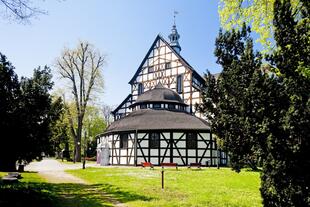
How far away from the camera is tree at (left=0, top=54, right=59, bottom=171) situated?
41.0 ft

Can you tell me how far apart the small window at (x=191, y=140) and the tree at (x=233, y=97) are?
2393cm

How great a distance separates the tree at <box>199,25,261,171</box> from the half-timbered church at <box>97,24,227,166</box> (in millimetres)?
17217

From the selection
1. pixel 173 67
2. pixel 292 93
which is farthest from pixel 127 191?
pixel 173 67

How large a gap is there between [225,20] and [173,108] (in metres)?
26.1

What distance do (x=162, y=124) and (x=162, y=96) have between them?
630 centimetres

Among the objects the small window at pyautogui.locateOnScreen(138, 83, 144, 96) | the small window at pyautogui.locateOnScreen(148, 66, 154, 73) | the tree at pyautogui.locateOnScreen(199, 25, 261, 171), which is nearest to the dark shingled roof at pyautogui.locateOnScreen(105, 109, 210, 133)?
the small window at pyautogui.locateOnScreen(138, 83, 144, 96)

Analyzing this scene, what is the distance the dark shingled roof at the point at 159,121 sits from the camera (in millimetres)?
33844

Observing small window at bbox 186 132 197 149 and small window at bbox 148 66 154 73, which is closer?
small window at bbox 186 132 197 149

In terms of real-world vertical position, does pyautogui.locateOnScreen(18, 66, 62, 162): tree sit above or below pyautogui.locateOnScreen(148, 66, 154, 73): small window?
below

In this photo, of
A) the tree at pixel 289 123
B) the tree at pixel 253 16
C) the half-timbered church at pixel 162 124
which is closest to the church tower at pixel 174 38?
the half-timbered church at pixel 162 124

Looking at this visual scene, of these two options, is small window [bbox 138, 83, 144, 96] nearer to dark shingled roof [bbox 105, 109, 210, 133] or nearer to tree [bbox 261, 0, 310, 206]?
dark shingled roof [bbox 105, 109, 210, 133]

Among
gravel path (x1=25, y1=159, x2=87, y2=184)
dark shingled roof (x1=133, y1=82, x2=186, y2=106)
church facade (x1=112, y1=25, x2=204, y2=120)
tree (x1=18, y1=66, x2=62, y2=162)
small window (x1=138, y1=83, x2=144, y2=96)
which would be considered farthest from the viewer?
small window (x1=138, y1=83, x2=144, y2=96)

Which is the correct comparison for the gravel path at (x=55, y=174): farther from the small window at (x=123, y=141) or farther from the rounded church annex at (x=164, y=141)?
the rounded church annex at (x=164, y=141)

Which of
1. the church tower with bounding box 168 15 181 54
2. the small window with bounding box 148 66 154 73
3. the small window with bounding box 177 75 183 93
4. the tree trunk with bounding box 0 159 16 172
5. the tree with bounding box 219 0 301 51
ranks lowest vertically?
the tree trunk with bounding box 0 159 16 172
